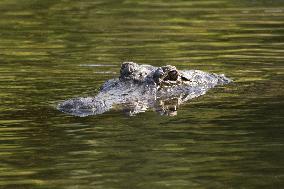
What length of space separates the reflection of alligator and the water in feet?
0.66

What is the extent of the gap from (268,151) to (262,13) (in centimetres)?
1284

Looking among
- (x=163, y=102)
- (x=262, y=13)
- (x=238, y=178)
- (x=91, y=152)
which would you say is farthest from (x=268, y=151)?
(x=262, y=13)

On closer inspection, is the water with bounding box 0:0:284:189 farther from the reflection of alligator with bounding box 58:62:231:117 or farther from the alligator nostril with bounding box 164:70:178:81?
the alligator nostril with bounding box 164:70:178:81

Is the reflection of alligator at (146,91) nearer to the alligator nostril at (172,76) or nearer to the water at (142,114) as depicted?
the alligator nostril at (172,76)

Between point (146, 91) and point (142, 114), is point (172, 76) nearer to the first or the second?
point (146, 91)

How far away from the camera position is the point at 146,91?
1180 centimetres

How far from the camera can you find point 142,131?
953cm

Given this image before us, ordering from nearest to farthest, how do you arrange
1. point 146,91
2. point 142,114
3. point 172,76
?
1. point 142,114
2. point 146,91
3. point 172,76

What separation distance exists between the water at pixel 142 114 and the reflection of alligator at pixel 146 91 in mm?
201

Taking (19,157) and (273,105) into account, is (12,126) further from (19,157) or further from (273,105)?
(273,105)

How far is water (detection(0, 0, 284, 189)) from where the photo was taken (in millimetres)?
7969

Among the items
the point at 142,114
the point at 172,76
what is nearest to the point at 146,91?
the point at 172,76

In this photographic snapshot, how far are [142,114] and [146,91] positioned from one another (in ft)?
4.31

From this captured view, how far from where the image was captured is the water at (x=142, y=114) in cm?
797
